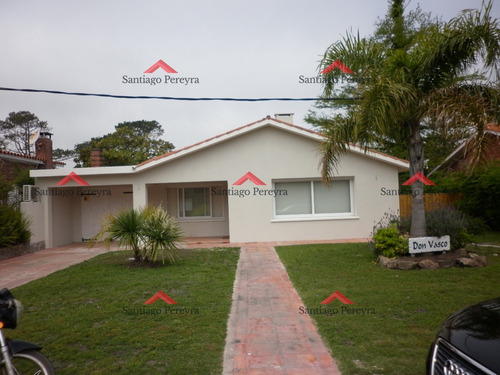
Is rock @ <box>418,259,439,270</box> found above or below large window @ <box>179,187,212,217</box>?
below

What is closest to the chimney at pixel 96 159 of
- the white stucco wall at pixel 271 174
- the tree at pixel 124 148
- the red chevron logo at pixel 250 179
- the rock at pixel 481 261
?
the white stucco wall at pixel 271 174

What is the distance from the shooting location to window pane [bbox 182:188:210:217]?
15039mm

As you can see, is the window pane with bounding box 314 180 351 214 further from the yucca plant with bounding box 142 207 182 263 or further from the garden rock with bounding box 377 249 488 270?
the yucca plant with bounding box 142 207 182 263

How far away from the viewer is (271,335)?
4.49m

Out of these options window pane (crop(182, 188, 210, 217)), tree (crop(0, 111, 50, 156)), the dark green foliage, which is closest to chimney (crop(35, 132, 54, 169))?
window pane (crop(182, 188, 210, 217))

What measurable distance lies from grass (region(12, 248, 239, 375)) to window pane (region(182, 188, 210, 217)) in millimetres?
6319

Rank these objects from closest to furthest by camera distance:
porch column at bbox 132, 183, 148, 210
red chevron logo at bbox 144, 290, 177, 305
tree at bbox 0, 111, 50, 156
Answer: red chevron logo at bbox 144, 290, 177, 305 < porch column at bbox 132, 183, 148, 210 < tree at bbox 0, 111, 50, 156


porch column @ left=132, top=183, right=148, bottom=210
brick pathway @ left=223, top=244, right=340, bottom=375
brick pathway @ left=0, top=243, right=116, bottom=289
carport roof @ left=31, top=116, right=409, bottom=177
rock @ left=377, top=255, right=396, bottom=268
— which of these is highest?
carport roof @ left=31, top=116, right=409, bottom=177

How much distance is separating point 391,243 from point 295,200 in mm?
5128

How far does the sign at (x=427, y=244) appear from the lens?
7.91 m

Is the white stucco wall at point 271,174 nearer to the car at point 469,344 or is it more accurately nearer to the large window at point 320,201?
the large window at point 320,201

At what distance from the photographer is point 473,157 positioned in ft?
21.1

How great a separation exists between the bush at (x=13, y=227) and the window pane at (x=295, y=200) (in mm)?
8695

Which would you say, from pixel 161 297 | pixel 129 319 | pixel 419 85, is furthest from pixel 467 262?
pixel 129 319
